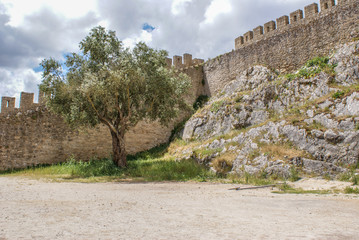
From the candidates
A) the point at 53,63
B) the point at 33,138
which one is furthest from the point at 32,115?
the point at 53,63

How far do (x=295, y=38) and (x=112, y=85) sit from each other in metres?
12.4

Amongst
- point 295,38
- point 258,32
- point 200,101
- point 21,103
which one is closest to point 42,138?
point 21,103

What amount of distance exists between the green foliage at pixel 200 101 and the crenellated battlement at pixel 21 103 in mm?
12142

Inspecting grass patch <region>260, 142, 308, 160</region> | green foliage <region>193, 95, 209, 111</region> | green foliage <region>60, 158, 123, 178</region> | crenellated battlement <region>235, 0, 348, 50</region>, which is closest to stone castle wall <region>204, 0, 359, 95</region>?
crenellated battlement <region>235, 0, 348, 50</region>

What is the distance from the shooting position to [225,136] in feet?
51.0

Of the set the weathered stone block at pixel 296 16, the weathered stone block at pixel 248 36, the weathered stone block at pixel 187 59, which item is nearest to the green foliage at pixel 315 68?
the weathered stone block at pixel 296 16

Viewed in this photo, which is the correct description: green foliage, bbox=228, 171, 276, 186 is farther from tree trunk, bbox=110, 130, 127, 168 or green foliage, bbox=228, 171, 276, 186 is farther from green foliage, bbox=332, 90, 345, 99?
tree trunk, bbox=110, 130, 127, 168

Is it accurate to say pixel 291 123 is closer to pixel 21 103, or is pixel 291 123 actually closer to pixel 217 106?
pixel 217 106

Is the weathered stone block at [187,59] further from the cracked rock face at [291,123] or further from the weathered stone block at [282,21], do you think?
the weathered stone block at [282,21]

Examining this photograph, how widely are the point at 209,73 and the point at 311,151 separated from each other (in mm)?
14639

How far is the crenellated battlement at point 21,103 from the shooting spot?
58.1 ft

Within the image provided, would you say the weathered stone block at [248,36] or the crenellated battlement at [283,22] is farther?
the weathered stone block at [248,36]

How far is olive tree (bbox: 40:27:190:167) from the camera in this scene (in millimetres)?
14070

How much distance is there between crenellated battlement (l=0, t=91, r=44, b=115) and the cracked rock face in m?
11.1
